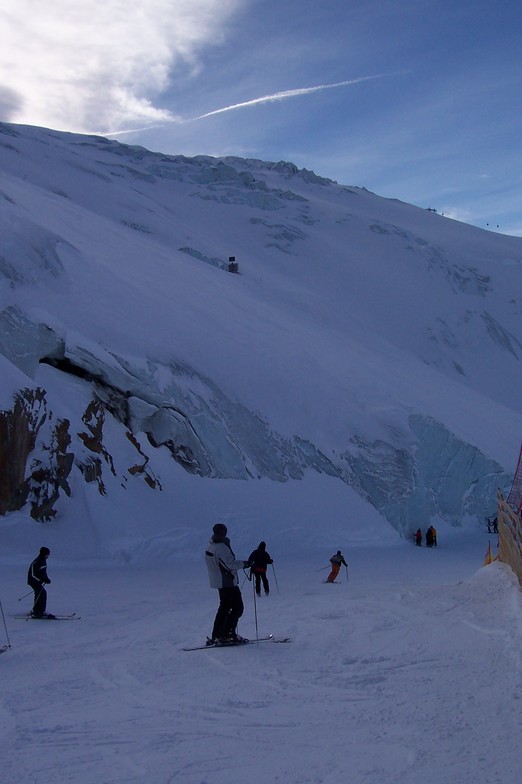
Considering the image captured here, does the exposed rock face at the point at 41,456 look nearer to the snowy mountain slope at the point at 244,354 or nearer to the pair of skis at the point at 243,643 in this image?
the snowy mountain slope at the point at 244,354

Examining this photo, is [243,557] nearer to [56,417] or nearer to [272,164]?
[56,417]

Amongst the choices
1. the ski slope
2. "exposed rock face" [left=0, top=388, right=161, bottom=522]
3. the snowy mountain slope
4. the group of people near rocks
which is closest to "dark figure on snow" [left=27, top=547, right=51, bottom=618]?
the ski slope

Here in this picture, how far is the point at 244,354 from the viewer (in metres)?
22.0

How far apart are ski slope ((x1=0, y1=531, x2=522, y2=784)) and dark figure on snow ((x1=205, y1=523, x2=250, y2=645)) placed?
34cm

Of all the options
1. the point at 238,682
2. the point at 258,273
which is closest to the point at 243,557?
the point at 238,682

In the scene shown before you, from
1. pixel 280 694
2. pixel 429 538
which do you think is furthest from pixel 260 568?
pixel 429 538

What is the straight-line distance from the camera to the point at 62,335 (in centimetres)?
1703

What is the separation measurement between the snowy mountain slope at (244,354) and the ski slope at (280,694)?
7130 mm

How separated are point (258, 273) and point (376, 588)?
91.9 feet

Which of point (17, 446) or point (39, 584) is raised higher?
point (17, 446)

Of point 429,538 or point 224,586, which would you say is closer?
point 224,586

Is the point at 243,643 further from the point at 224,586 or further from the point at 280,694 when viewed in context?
the point at 280,694

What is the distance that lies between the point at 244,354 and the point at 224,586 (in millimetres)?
14850

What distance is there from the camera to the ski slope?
426 cm
